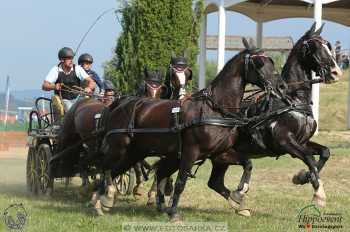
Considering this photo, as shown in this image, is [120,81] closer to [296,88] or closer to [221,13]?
[221,13]

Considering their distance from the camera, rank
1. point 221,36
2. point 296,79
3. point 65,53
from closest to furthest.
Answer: point 296,79 < point 65,53 < point 221,36

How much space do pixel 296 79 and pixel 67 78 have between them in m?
3.92

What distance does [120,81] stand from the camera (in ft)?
77.3

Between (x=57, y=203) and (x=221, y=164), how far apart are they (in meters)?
2.68

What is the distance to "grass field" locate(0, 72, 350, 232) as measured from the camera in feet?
29.9

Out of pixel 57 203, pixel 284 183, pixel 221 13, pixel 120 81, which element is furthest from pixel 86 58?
pixel 221 13

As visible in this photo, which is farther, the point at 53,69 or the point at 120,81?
the point at 120,81

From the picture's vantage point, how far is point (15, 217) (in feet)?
30.6

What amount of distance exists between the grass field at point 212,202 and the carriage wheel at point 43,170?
0.83ft

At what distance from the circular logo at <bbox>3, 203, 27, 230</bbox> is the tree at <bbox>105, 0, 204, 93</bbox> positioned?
13.5 m

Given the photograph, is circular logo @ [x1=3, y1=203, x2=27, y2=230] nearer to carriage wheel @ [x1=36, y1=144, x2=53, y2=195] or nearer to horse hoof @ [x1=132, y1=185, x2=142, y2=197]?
carriage wheel @ [x1=36, y1=144, x2=53, y2=195]

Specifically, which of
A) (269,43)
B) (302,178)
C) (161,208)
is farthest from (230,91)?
(269,43)

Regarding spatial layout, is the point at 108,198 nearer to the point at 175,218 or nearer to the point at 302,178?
the point at 175,218

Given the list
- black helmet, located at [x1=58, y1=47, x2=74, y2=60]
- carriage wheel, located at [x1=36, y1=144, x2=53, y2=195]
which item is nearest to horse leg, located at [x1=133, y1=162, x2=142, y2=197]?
carriage wheel, located at [x1=36, y1=144, x2=53, y2=195]
